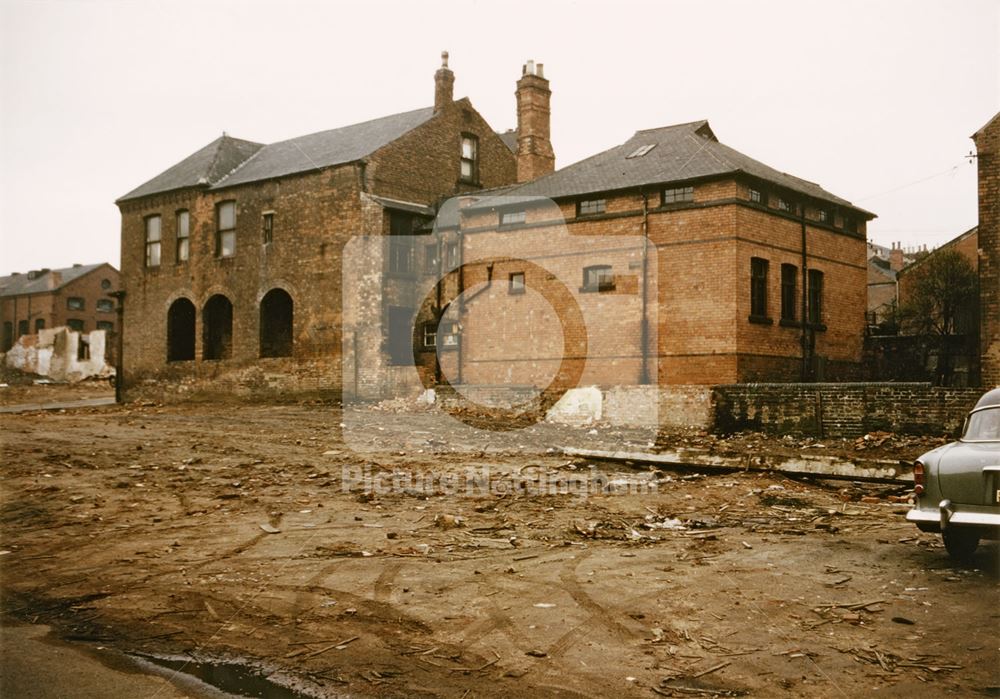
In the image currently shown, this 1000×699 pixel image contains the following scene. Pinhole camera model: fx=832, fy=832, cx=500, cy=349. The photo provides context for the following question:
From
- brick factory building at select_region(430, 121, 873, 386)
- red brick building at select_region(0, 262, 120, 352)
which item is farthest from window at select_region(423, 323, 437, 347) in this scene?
red brick building at select_region(0, 262, 120, 352)

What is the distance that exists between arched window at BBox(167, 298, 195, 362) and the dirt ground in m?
19.7

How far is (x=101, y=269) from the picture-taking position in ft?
220

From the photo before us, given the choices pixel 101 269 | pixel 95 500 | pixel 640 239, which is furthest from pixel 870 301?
pixel 101 269

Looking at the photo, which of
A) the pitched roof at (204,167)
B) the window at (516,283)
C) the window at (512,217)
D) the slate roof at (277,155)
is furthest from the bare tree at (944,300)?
the pitched roof at (204,167)

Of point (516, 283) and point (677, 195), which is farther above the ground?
point (677, 195)

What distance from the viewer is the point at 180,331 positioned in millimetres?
33812

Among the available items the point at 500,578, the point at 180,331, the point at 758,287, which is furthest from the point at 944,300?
the point at 180,331

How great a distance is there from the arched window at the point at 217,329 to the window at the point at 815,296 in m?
20.9

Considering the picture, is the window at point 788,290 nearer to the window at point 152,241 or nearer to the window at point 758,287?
the window at point 758,287

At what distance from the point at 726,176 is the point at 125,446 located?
15571 mm

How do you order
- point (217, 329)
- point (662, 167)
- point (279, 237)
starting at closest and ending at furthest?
1. point (662, 167)
2. point (279, 237)
3. point (217, 329)

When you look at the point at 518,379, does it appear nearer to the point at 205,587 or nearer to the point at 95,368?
the point at 205,587

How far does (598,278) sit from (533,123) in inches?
351

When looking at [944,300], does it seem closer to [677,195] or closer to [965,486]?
[677,195]
